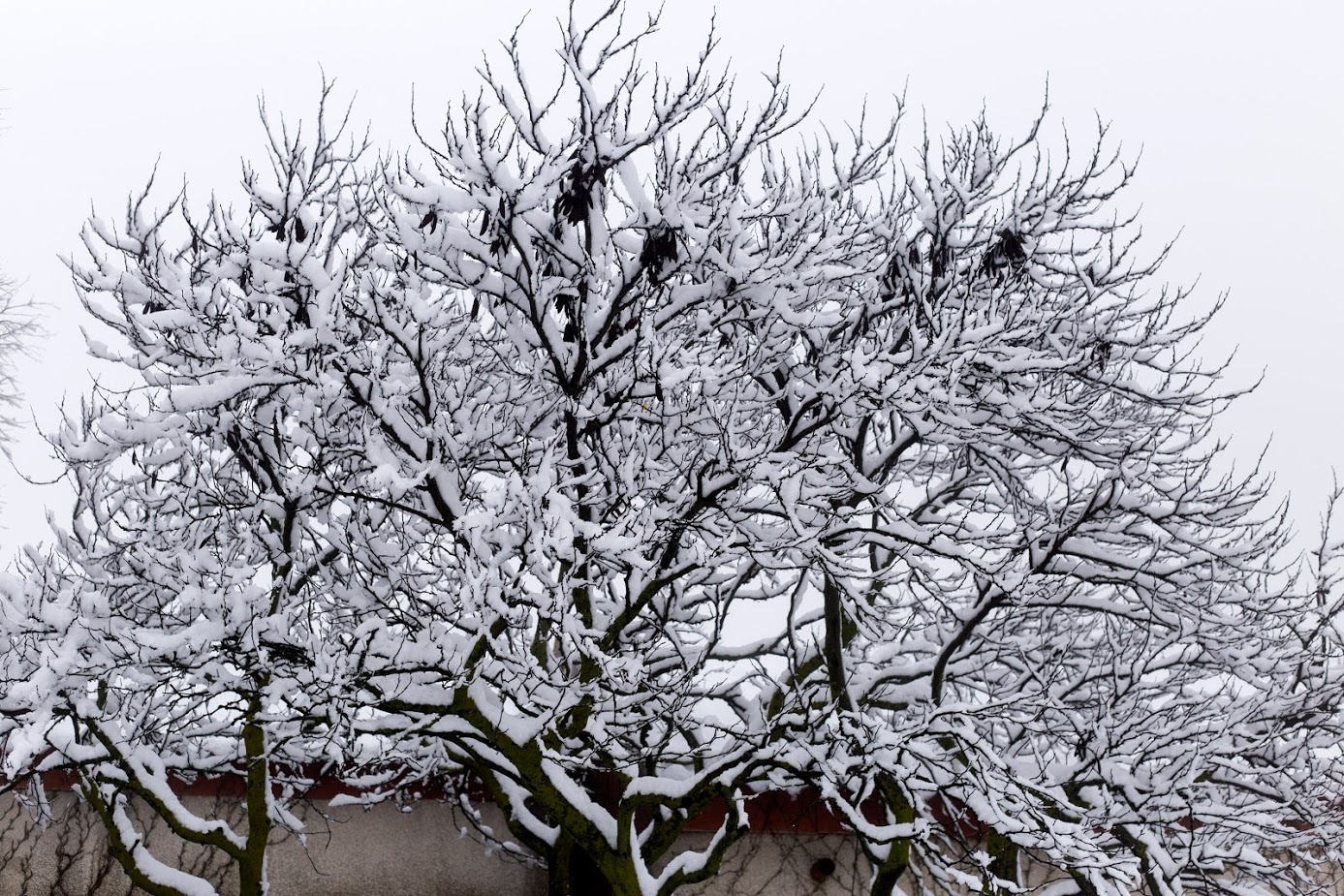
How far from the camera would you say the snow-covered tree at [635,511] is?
7113 mm

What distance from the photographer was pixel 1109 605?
8.59m

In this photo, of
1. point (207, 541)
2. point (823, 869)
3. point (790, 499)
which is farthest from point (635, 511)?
point (823, 869)

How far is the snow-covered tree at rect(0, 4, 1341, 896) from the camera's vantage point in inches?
280

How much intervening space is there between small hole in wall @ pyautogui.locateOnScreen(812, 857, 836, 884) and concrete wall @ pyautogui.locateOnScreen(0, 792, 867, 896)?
5 cm

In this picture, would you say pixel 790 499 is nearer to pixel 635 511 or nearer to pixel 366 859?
pixel 635 511

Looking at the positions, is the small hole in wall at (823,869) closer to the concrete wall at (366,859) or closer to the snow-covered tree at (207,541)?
the concrete wall at (366,859)

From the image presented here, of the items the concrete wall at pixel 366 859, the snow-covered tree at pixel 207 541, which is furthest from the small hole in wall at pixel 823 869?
the snow-covered tree at pixel 207 541

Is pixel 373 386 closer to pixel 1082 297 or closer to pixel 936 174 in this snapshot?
pixel 936 174

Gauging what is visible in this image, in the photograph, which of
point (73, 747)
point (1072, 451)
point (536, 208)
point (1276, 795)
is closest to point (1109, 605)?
point (1072, 451)

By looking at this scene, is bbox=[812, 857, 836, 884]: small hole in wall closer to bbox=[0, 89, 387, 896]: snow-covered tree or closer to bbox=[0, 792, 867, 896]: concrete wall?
bbox=[0, 792, 867, 896]: concrete wall

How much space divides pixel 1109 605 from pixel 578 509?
12.8 ft

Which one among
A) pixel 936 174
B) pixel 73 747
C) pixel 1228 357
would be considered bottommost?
pixel 73 747

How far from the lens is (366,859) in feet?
36.0

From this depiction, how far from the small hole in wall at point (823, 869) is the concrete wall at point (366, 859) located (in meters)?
0.05
